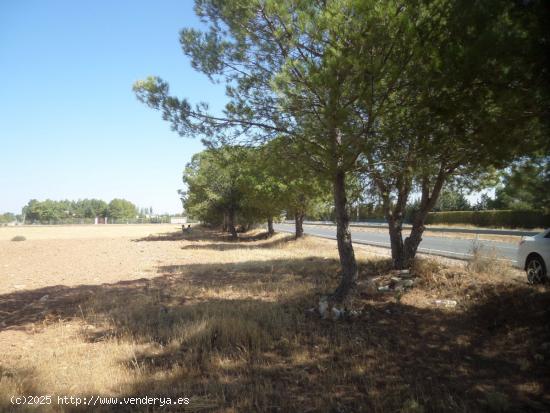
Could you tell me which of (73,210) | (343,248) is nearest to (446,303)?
(343,248)

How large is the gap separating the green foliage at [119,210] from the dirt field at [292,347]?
7029 inches

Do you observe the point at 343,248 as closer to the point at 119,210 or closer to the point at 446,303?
the point at 446,303

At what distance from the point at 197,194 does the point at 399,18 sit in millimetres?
30895

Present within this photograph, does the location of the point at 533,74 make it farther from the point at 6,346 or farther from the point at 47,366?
the point at 6,346

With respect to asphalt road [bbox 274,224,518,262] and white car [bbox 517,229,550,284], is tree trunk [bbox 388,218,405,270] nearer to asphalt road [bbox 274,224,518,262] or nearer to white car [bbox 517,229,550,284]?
asphalt road [bbox 274,224,518,262]

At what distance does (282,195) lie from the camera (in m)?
23.0

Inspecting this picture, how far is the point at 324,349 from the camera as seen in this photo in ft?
17.2

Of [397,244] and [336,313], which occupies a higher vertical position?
[397,244]

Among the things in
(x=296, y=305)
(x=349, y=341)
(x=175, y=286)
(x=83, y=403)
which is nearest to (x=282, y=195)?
(x=175, y=286)

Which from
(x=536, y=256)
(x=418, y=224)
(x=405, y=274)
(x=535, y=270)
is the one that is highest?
(x=418, y=224)

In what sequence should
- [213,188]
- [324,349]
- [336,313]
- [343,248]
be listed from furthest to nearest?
1. [213,188]
2. [343,248]
3. [336,313]
4. [324,349]

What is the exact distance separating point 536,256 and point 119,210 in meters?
188

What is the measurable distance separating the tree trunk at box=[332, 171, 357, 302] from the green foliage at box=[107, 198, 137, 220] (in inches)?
7097

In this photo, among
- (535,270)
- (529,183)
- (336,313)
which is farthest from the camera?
(535,270)
